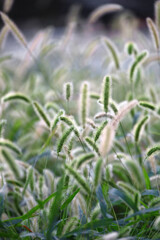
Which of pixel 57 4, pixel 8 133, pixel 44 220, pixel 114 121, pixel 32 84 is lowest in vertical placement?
pixel 44 220

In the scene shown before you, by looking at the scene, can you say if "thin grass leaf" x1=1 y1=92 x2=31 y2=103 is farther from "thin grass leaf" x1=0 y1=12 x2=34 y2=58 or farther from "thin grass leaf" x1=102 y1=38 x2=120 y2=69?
"thin grass leaf" x1=102 y1=38 x2=120 y2=69

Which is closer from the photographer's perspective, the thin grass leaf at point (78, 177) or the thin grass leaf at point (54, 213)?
the thin grass leaf at point (78, 177)

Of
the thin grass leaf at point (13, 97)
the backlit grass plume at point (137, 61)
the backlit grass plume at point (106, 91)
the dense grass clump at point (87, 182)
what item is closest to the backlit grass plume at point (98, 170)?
the dense grass clump at point (87, 182)

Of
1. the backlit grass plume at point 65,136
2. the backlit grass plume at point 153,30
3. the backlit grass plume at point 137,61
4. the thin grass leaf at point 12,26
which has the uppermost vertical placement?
the thin grass leaf at point 12,26

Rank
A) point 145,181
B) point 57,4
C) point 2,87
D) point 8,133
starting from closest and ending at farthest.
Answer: point 145,181 < point 8,133 < point 2,87 < point 57,4

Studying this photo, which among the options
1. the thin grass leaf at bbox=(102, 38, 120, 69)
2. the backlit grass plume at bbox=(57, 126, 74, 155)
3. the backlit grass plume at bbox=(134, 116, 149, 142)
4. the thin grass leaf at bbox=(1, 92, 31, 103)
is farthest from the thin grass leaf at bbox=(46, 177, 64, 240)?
the thin grass leaf at bbox=(102, 38, 120, 69)

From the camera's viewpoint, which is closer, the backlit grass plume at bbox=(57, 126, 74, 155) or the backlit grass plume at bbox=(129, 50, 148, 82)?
the backlit grass plume at bbox=(57, 126, 74, 155)

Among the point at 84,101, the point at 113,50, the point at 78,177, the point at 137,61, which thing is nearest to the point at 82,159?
the point at 78,177

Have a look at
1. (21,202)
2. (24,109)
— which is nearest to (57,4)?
(24,109)

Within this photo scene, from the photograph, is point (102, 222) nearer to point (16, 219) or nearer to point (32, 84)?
point (16, 219)

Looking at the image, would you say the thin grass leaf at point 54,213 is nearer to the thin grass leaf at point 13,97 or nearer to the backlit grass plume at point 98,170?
the backlit grass plume at point 98,170

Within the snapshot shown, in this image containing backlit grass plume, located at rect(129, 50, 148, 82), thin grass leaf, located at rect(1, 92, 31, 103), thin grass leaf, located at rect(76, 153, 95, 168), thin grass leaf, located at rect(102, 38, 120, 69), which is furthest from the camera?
thin grass leaf, located at rect(102, 38, 120, 69)
